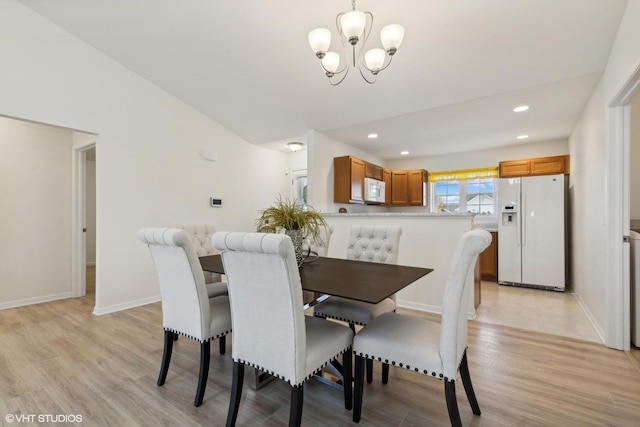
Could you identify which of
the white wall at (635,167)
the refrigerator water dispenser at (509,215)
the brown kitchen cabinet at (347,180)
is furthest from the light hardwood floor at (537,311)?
the brown kitchen cabinet at (347,180)

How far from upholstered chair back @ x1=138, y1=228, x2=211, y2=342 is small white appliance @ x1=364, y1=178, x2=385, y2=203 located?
11.6ft

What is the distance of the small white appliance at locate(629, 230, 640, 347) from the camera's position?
233 centimetres

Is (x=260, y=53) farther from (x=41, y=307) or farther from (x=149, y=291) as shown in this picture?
(x=41, y=307)

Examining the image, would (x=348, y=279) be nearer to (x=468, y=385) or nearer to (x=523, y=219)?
(x=468, y=385)

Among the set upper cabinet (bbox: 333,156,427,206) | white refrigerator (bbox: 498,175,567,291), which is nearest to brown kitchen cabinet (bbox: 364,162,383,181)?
upper cabinet (bbox: 333,156,427,206)

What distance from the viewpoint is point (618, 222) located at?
7.64 ft

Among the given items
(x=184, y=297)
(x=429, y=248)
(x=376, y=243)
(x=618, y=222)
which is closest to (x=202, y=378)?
(x=184, y=297)

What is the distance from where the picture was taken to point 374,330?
5.15ft

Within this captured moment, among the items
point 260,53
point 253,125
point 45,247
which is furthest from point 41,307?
point 260,53

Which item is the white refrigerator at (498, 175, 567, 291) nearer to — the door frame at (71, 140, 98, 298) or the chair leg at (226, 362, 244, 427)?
the chair leg at (226, 362, 244, 427)

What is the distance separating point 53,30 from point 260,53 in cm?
214

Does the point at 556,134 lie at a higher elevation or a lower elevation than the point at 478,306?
higher

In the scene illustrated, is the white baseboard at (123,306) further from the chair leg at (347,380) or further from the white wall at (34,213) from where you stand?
the chair leg at (347,380)

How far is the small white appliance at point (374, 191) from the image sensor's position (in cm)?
492
